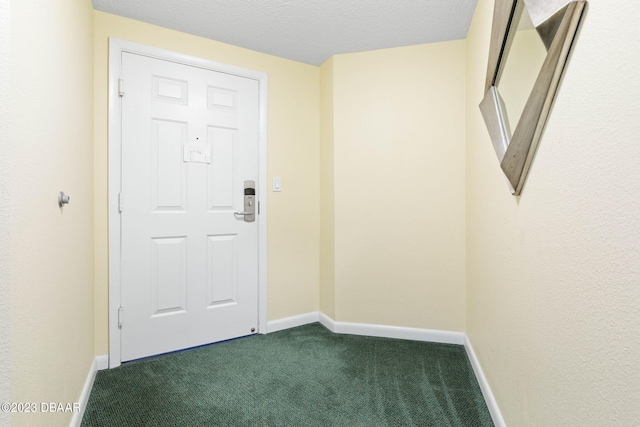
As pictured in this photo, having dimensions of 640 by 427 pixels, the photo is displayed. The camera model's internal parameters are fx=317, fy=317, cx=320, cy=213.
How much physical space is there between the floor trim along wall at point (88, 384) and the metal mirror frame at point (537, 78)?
6.68ft

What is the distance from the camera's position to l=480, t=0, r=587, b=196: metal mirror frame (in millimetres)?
800

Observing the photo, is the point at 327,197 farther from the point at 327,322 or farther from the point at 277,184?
the point at 327,322

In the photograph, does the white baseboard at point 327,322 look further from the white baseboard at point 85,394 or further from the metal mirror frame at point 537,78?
the metal mirror frame at point 537,78

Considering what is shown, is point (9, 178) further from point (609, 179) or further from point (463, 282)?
point (463, 282)

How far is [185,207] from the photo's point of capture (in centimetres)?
219

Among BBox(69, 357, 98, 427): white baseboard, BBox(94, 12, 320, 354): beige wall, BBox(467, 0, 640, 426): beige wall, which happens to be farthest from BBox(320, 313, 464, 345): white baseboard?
BBox(69, 357, 98, 427): white baseboard

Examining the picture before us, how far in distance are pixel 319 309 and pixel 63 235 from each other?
6.27 ft

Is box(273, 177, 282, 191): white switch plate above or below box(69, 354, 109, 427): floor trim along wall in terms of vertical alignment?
above

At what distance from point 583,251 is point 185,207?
212 cm

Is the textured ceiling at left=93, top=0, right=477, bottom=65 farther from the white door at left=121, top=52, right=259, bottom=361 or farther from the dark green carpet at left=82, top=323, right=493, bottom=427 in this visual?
the dark green carpet at left=82, top=323, right=493, bottom=427

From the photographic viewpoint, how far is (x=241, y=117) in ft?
7.80

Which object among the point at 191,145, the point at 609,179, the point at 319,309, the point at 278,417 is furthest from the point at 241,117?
the point at 609,179

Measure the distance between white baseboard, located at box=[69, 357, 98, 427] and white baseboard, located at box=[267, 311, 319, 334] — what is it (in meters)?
1.10

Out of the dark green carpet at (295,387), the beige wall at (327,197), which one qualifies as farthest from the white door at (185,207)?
the beige wall at (327,197)
